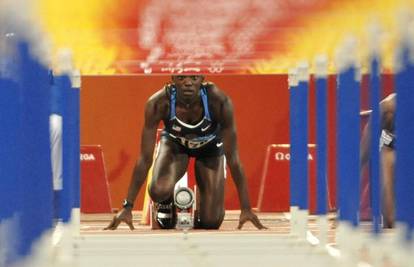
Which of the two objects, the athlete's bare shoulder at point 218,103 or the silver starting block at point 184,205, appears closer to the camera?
the athlete's bare shoulder at point 218,103

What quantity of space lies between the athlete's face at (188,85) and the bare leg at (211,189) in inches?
32.9

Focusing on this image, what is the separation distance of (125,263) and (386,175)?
201 centimetres

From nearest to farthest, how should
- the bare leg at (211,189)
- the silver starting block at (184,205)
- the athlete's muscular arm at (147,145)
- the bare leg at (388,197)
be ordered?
the bare leg at (388,197), the athlete's muscular arm at (147,145), the silver starting block at (184,205), the bare leg at (211,189)

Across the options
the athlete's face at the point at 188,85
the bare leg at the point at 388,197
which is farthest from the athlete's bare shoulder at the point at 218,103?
the bare leg at the point at 388,197

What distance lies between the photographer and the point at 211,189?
10.4m

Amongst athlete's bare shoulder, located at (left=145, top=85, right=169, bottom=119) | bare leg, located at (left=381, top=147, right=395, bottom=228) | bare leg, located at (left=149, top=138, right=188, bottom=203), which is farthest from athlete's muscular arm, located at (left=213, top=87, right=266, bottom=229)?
bare leg, located at (left=381, top=147, right=395, bottom=228)

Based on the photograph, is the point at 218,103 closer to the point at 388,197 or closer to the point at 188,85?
the point at 188,85

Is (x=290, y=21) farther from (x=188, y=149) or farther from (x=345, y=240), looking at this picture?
(x=188, y=149)

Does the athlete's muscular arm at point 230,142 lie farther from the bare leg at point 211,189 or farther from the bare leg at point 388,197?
the bare leg at point 388,197

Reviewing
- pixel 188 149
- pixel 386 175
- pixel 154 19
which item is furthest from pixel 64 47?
pixel 188 149

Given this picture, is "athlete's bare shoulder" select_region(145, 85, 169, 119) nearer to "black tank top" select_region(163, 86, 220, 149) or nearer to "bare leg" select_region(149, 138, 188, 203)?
"black tank top" select_region(163, 86, 220, 149)

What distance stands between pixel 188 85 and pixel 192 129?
515mm

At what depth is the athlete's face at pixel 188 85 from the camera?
9.61m

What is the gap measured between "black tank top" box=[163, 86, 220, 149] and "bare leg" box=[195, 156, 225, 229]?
238 mm
